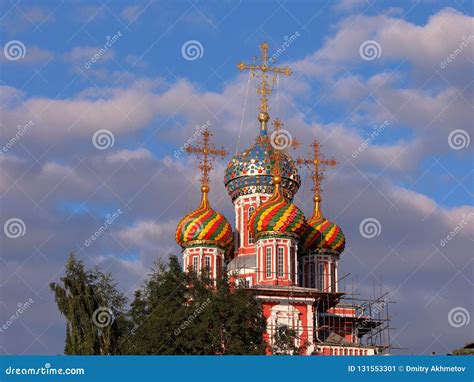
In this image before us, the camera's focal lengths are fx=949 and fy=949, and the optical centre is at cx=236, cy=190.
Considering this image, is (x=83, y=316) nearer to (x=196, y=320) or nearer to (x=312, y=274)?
(x=196, y=320)

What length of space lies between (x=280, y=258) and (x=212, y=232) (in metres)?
3.61

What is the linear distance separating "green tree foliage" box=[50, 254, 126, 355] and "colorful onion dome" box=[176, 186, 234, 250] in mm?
10482

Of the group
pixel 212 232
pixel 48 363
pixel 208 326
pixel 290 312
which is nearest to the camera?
pixel 48 363

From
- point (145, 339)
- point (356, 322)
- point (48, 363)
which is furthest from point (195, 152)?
point (48, 363)

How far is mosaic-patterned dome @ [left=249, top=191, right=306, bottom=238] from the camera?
34.0 meters

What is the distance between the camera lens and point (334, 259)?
37.5 metres

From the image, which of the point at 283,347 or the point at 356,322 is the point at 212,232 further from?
the point at 283,347

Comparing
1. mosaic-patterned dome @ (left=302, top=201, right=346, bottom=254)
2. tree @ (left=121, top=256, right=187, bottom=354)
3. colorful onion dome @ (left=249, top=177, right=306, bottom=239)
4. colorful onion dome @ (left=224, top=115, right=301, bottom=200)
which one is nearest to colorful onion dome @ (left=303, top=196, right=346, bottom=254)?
mosaic-patterned dome @ (left=302, top=201, right=346, bottom=254)

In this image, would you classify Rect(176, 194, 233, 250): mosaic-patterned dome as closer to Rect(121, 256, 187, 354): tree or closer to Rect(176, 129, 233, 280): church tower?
Rect(176, 129, 233, 280): church tower

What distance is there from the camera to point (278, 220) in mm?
34062

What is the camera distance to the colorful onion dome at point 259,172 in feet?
124
